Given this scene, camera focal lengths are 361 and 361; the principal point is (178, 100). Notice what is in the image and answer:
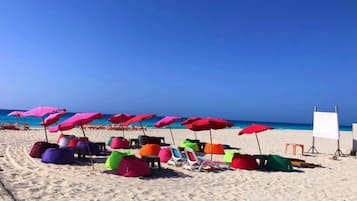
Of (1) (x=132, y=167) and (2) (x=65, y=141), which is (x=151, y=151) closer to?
(2) (x=65, y=141)

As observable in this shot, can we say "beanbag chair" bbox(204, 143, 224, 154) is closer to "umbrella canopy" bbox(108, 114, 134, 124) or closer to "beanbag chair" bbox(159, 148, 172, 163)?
"beanbag chair" bbox(159, 148, 172, 163)

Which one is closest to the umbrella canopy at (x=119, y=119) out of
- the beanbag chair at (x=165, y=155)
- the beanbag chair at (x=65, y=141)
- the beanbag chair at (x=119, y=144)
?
the beanbag chair at (x=119, y=144)

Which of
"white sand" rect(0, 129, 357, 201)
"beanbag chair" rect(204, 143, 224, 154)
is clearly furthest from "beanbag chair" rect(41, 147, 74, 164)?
"beanbag chair" rect(204, 143, 224, 154)

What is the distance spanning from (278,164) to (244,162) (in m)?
1.18

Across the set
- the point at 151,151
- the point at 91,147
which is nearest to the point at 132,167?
the point at 151,151

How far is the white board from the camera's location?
17.1 meters

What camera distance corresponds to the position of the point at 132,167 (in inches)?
375

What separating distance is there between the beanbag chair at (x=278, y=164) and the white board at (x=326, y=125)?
6065 mm

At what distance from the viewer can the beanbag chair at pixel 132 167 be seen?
947 cm

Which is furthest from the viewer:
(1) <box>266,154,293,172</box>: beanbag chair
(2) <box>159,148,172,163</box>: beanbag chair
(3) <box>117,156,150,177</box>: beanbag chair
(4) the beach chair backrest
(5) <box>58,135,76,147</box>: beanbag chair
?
(5) <box>58,135,76,147</box>: beanbag chair

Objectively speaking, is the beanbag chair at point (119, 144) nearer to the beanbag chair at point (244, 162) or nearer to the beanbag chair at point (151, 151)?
the beanbag chair at point (151, 151)

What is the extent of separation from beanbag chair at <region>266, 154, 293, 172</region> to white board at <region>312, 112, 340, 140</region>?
6.06m

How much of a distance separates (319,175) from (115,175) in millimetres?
6387

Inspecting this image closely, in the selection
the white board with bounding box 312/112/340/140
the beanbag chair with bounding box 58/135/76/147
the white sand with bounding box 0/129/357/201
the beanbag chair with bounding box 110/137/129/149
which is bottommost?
the white sand with bounding box 0/129/357/201
